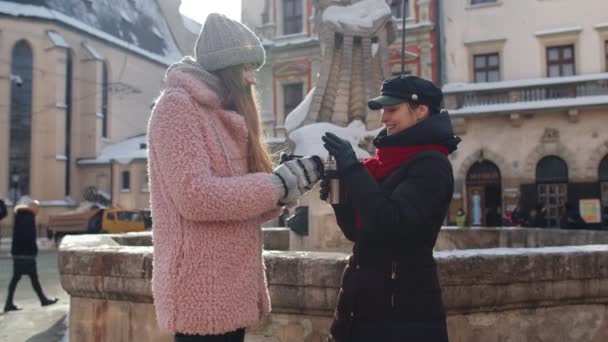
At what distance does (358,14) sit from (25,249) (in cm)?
586

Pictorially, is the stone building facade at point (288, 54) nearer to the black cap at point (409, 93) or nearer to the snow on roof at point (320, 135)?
the snow on roof at point (320, 135)

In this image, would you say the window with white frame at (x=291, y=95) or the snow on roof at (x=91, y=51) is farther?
the snow on roof at (x=91, y=51)

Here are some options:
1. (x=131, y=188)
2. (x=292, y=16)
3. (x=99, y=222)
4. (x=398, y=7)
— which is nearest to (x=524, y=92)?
(x=398, y=7)

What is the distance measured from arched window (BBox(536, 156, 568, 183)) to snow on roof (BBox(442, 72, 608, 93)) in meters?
2.84

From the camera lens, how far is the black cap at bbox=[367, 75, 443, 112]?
2438mm

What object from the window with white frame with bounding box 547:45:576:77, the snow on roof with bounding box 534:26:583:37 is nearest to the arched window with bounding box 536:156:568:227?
the window with white frame with bounding box 547:45:576:77

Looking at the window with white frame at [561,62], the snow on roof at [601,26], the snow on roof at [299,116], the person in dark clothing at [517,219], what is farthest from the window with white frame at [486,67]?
the snow on roof at [299,116]

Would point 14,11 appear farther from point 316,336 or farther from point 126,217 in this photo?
point 316,336

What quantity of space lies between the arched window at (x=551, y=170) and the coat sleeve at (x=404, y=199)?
2229 cm

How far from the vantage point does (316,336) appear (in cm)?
365

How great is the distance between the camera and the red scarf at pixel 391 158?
238 centimetres

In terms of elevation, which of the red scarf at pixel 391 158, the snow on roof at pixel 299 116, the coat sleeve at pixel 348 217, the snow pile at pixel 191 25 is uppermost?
the snow pile at pixel 191 25

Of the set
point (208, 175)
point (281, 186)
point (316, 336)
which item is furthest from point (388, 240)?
point (316, 336)

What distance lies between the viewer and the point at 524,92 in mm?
22781
